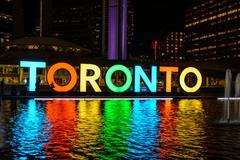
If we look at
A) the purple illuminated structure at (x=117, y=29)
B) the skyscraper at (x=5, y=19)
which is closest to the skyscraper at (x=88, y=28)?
the skyscraper at (x=5, y=19)

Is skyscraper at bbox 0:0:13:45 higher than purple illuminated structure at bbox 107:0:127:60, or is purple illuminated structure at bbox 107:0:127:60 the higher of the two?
skyscraper at bbox 0:0:13:45

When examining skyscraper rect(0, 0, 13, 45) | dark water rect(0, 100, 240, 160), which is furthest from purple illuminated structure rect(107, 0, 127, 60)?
skyscraper rect(0, 0, 13, 45)

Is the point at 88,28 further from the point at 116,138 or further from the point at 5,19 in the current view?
the point at 116,138

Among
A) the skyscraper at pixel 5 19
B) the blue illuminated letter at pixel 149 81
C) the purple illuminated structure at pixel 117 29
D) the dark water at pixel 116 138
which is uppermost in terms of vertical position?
the skyscraper at pixel 5 19

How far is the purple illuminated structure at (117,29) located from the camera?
67.0m

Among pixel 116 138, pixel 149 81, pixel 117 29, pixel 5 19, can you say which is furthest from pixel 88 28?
pixel 116 138

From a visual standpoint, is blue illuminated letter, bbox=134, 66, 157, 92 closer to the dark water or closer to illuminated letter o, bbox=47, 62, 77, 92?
illuminated letter o, bbox=47, 62, 77, 92

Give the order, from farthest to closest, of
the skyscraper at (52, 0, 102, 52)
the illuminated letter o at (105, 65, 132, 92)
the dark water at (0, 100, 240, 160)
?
the skyscraper at (52, 0, 102, 52), the illuminated letter o at (105, 65, 132, 92), the dark water at (0, 100, 240, 160)

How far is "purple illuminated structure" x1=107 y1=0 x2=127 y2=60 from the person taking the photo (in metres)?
67.0

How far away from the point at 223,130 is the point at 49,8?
290ft

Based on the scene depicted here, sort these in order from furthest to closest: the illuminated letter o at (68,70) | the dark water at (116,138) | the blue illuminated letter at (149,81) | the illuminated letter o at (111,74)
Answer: the blue illuminated letter at (149,81), the illuminated letter o at (111,74), the illuminated letter o at (68,70), the dark water at (116,138)

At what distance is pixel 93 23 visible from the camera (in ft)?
645

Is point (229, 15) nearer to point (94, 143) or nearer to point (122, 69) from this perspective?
point (122, 69)

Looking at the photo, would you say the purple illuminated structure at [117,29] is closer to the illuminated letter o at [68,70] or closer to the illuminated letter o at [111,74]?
the illuminated letter o at [111,74]
